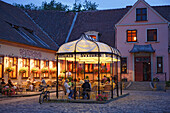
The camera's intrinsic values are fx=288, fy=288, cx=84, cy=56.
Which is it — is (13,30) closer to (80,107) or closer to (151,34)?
(80,107)

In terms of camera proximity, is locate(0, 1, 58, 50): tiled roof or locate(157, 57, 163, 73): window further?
locate(157, 57, 163, 73): window

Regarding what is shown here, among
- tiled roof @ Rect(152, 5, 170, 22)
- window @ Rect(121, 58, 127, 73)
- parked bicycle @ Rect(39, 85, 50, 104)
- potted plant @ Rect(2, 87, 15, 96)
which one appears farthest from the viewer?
tiled roof @ Rect(152, 5, 170, 22)

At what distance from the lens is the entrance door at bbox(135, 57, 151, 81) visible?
3300cm

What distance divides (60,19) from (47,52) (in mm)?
10518

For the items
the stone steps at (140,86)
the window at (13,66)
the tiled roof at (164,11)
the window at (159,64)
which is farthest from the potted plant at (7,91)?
the tiled roof at (164,11)

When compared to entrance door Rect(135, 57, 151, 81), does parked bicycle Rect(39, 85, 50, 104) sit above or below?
below

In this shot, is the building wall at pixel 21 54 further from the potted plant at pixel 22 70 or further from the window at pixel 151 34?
the window at pixel 151 34

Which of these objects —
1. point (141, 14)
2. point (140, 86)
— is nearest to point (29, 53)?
point (140, 86)

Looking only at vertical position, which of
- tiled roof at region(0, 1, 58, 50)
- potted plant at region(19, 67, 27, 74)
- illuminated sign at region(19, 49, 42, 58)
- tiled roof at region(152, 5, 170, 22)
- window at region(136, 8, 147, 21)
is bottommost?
potted plant at region(19, 67, 27, 74)

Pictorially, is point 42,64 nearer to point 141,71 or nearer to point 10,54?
point 10,54

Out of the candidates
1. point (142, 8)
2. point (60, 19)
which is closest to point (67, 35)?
point (60, 19)

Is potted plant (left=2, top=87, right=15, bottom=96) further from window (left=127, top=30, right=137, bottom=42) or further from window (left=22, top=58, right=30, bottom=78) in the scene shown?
window (left=127, top=30, right=137, bottom=42)

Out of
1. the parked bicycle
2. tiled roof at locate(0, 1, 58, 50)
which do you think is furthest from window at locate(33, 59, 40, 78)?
the parked bicycle

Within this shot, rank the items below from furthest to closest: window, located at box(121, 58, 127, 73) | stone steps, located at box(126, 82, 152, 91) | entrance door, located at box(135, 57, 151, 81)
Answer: window, located at box(121, 58, 127, 73), entrance door, located at box(135, 57, 151, 81), stone steps, located at box(126, 82, 152, 91)
